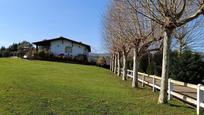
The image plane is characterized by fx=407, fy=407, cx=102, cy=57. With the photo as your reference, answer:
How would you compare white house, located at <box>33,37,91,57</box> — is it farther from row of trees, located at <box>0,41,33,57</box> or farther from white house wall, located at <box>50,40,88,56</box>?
row of trees, located at <box>0,41,33,57</box>

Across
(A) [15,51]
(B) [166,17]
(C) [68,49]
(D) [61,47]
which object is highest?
(D) [61,47]

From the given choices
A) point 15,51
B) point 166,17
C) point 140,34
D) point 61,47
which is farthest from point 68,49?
point 166,17

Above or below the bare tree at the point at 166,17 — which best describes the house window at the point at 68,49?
above

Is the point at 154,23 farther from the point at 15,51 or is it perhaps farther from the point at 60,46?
the point at 15,51

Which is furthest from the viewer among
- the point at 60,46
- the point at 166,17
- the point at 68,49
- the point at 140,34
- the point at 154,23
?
the point at 68,49

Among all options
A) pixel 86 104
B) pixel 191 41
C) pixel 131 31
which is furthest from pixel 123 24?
pixel 191 41

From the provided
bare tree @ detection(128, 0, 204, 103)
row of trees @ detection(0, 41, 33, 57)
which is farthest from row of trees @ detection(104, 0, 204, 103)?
row of trees @ detection(0, 41, 33, 57)

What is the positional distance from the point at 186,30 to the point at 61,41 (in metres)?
41.4

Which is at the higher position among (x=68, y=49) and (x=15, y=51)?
(x=68, y=49)

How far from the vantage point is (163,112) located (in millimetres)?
14734

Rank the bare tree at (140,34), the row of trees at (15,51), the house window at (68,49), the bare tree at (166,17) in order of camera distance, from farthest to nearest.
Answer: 1. the house window at (68,49)
2. the row of trees at (15,51)
3. the bare tree at (140,34)
4. the bare tree at (166,17)

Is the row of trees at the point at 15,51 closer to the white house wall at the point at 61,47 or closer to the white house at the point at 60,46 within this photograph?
the white house at the point at 60,46

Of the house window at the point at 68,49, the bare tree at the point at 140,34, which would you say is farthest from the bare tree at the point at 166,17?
the house window at the point at 68,49

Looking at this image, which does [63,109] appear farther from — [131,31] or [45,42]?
[45,42]
